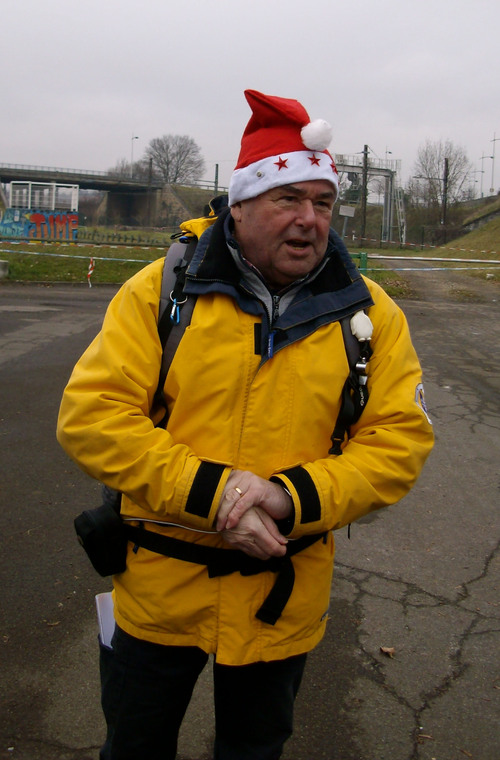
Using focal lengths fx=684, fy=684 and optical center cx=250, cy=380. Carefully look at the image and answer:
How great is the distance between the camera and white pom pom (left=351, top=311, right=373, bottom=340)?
194 centimetres

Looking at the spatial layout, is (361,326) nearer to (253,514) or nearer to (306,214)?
(306,214)

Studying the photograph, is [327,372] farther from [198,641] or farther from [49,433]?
[49,433]

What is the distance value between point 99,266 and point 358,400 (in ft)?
66.9

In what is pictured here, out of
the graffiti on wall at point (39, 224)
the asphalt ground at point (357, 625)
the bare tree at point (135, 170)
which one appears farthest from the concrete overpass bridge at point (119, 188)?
the asphalt ground at point (357, 625)

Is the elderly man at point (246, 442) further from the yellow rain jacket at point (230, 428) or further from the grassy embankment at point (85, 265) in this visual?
the grassy embankment at point (85, 265)

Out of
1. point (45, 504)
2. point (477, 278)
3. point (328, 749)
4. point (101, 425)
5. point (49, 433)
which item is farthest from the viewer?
point (477, 278)

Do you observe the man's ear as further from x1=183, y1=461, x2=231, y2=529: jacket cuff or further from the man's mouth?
x1=183, y1=461, x2=231, y2=529: jacket cuff

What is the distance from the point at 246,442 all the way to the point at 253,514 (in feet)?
0.68

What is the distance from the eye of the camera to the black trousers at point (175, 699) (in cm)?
195

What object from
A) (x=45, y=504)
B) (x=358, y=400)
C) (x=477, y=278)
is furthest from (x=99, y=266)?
(x=358, y=400)

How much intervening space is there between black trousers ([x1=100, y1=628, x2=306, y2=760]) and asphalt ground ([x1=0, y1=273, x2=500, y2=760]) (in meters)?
0.64

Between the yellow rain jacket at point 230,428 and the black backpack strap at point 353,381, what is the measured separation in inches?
0.9

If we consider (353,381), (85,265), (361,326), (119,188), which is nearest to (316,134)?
(361,326)

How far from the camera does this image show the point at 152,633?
6.33ft
